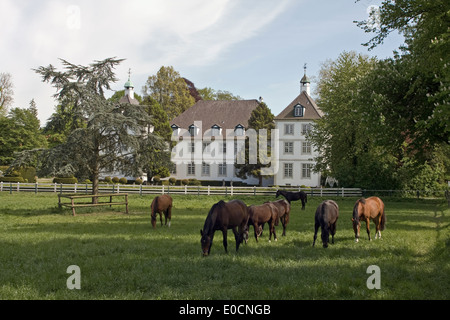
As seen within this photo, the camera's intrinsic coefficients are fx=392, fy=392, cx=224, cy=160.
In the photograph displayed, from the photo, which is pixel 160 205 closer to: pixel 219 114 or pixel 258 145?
pixel 258 145

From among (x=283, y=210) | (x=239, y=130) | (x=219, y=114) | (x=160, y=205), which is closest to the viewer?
(x=283, y=210)

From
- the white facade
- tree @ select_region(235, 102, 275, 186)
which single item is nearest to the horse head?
tree @ select_region(235, 102, 275, 186)

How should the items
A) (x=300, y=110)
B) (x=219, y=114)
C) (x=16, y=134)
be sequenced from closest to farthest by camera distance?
(x=300, y=110)
(x=16, y=134)
(x=219, y=114)

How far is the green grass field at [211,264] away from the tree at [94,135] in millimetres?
7172

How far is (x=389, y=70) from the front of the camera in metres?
18.4

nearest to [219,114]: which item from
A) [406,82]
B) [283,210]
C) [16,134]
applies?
[16,134]

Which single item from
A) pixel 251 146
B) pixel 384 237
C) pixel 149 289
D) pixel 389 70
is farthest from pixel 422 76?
pixel 251 146

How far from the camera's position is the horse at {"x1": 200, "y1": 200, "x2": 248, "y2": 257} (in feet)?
34.0

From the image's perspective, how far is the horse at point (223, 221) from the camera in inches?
408

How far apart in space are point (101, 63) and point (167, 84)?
3989 centimetres

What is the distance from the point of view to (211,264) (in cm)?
932

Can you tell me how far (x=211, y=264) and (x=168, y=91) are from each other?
5866cm

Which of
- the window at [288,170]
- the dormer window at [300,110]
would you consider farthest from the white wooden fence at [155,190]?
the dormer window at [300,110]
